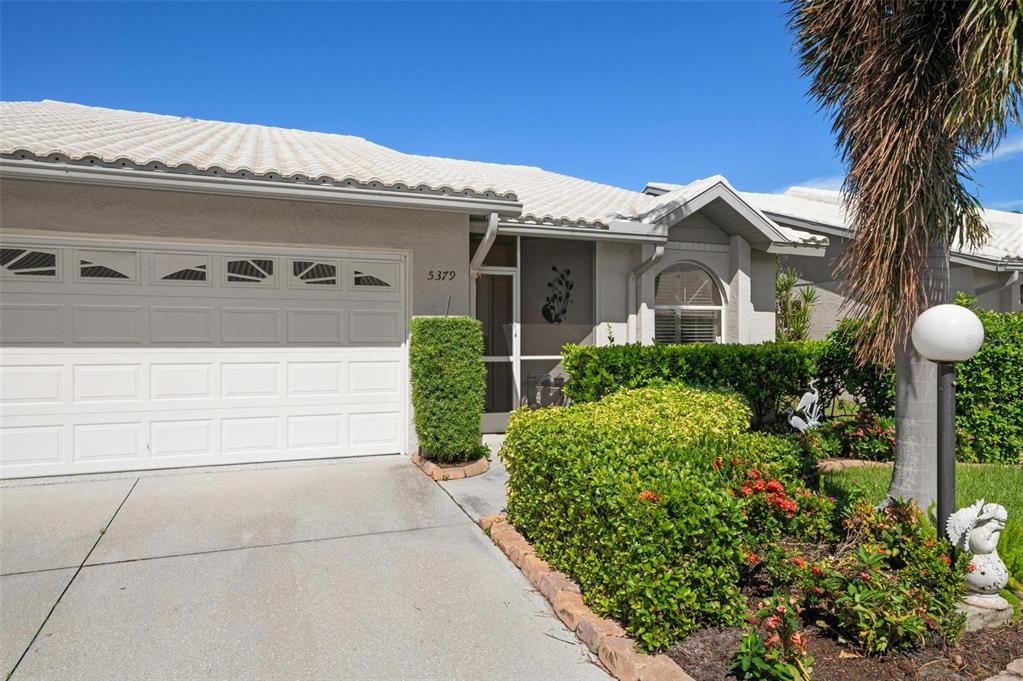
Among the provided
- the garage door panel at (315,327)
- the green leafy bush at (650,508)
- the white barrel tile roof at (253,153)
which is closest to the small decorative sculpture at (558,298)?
the white barrel tile roof at (253,153)

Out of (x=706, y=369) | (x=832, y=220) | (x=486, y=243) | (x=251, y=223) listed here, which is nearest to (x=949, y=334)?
(x=706, y=369)

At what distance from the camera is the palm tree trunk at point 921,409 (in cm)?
455

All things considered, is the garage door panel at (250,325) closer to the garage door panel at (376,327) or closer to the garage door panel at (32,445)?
the garage door panel at (376,327)

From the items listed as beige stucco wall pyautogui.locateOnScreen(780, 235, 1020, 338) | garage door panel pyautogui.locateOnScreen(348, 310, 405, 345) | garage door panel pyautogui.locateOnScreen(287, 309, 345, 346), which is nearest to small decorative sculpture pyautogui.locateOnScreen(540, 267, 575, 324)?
garage door panel pyautogui.locateOnScreen(348, 310, 405, 345)

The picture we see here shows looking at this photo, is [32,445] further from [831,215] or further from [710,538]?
[831,215]

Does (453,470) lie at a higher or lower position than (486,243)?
lower

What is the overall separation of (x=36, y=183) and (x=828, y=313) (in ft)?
52.9

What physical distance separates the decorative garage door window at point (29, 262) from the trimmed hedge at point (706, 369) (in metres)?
6.23

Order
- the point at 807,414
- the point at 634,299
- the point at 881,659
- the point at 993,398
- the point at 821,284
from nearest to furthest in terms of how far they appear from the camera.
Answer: the point at 881,659
the point at 993,398
the point at 807,414
the point at 634,299
the point at 821,284

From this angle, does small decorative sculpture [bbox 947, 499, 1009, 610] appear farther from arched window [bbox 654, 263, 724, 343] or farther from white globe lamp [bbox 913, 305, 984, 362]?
arched window [bbox 654, 263, 724, 343]

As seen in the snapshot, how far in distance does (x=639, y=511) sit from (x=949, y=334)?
224 centimetres

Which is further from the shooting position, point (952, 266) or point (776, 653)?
point (952, 266)

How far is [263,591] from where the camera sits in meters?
4.07

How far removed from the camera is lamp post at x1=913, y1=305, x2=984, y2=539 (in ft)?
11.8
